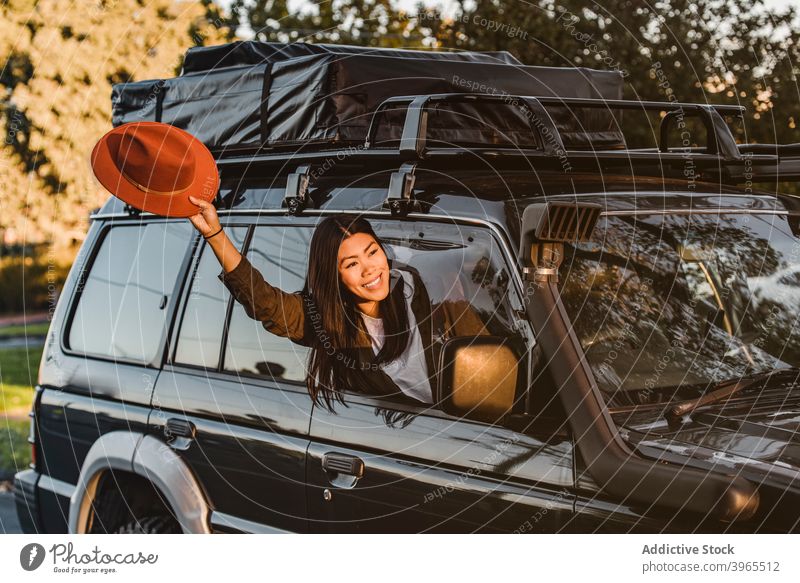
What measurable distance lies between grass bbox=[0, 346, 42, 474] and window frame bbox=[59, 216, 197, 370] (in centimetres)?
285

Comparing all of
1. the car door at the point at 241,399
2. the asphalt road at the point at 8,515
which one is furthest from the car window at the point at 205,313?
the asphalt road at the point at 8,515

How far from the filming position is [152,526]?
14.6 feet

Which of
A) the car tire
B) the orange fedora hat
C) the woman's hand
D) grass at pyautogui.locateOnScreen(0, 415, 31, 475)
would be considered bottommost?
grass at pyautogui.locateOnScreen(0, 415, 31, 475)

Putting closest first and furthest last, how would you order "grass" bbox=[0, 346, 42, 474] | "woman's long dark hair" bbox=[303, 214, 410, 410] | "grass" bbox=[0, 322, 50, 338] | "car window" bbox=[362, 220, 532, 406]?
1. "car window" bbox=[362, 220, 532, 406]
2. "woman's long dark hair" bbox=[303, 214, 410, 410]
3. "grass" bbox=[0, 346, 42, 474]
4. "grass" bbox=[0, 322, 50, 338]

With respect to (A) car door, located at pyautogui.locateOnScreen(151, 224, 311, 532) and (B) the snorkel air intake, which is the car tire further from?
(B) the snorkel air intake

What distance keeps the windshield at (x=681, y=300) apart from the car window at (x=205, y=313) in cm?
146

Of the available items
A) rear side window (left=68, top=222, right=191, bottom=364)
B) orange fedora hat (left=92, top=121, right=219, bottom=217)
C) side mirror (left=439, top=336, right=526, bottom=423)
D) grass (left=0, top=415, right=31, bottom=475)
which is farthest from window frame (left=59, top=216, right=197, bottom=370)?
grass (left=0, top=415, right=31, bottom=475)

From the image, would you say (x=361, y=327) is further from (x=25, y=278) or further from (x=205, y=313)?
(x=25, y=278)

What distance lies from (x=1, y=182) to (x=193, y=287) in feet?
29.8

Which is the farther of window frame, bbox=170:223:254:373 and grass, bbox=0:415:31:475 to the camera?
grass, bbox=0:415:31:475

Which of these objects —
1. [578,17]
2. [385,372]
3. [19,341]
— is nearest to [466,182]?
[385,372]

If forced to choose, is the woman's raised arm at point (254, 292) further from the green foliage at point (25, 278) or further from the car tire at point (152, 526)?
the green foliage at point (25, 278)

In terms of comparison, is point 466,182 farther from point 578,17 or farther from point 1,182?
point 1,182

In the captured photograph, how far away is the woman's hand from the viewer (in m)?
4.00
